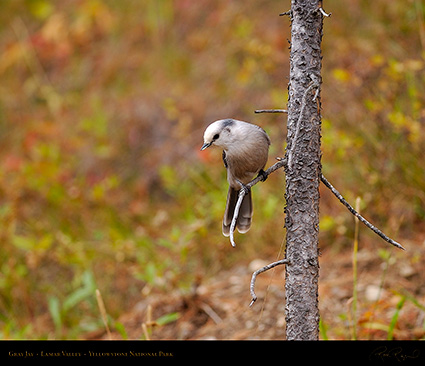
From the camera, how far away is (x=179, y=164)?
20.3 ft

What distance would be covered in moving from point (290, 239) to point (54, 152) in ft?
16.3

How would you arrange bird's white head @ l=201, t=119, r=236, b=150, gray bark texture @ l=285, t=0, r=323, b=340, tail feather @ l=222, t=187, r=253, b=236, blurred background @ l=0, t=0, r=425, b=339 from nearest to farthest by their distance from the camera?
gray bark texture @ l=285, t=0, r=323, b=340
bird's white head @ l=201, t=119, r=236, b=150
tail feather @ l=222, t=187, r=253, b=236
blurred background @ l=0, t=0, r=425, b=339

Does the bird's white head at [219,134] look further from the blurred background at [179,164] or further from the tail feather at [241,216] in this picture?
the blurred background at [179,164]

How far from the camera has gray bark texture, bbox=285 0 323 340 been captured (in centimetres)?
202

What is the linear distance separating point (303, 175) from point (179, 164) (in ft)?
13.7
